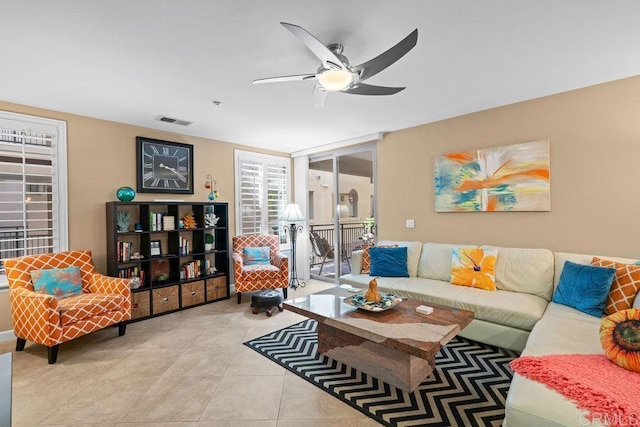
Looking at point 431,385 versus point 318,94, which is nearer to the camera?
point 431,385

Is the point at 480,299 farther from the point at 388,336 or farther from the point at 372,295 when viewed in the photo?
the point at 388,336

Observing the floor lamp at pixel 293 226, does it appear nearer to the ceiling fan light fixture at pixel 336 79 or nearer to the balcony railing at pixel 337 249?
the balcony railing at pixel 337 249

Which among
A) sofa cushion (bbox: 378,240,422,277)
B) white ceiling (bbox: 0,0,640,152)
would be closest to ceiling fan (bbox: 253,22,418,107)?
white ceiling (bbox: 0,0,640,152)

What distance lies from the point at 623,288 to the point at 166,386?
3.67 meters

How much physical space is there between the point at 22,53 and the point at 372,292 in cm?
333

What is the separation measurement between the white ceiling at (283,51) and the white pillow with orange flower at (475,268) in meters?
1.70

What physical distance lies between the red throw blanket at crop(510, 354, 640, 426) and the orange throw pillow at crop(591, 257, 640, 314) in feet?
2.99

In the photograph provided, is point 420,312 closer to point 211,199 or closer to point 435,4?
point 435,4

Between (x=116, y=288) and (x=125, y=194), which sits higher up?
(x=125, y=194)

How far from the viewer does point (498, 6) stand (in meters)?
1.79

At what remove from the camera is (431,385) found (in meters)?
2.28

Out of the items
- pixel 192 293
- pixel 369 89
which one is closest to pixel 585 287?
pixel 369 89

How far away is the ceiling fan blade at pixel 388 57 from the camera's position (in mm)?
1705

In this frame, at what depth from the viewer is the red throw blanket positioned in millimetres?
1285
